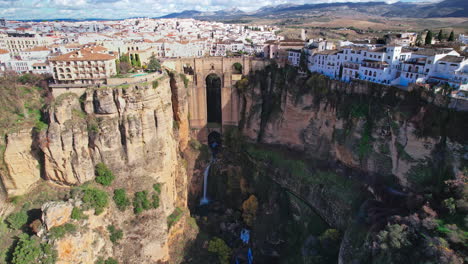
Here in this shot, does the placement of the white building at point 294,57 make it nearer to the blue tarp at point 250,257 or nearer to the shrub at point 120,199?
the blue tarp at point 250,257

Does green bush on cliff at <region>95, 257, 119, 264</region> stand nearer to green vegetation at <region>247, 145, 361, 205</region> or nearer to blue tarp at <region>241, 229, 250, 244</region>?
blue tarp at <region>241, 229, 250, 244</region>

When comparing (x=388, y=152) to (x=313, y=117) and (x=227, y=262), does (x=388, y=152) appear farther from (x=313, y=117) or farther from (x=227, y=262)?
(x=227, y=262)

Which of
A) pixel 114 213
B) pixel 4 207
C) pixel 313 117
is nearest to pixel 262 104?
pixel 313 117

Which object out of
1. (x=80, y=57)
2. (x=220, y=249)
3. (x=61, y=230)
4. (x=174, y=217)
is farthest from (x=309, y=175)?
(x=80, y=57)

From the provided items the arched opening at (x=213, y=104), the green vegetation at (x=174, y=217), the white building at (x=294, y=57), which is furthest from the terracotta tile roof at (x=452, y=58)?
the green vegetation at (x=174, y=217)

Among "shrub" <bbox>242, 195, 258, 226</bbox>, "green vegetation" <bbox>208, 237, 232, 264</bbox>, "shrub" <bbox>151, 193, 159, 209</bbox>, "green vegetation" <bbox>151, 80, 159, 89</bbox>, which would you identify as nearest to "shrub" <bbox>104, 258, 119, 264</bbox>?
"shrub" <bbox>151, 193, 159, 209</bbox>

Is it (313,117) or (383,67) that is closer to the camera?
(383,67)

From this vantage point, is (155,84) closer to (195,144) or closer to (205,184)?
(195,144)
